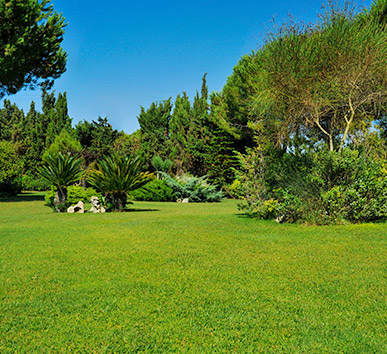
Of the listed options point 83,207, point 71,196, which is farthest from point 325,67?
point 71,196

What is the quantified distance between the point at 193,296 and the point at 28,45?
22.8 metres

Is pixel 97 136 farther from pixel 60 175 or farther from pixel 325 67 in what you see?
pixel 325 67

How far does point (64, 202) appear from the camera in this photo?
16.0m

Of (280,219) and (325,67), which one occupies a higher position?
(325,67)

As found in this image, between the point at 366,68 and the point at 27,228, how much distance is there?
410 inches

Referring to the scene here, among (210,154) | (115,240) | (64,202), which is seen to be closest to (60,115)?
(210,154)

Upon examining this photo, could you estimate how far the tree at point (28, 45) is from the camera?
67.0 ft

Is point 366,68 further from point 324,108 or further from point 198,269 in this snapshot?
point 198,269

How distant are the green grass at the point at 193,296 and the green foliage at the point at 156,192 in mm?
17782

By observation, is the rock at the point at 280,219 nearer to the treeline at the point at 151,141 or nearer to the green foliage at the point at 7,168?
the treeline at the point at 151,141

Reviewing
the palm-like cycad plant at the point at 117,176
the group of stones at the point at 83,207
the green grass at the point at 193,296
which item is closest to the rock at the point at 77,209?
the group of stones at the point at 83,207

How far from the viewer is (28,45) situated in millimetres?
22047

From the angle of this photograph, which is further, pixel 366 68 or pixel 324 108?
pixel 324 108

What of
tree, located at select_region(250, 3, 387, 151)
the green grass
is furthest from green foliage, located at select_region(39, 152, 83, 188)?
tree, located at select_region(250, 3, 387, 151)
